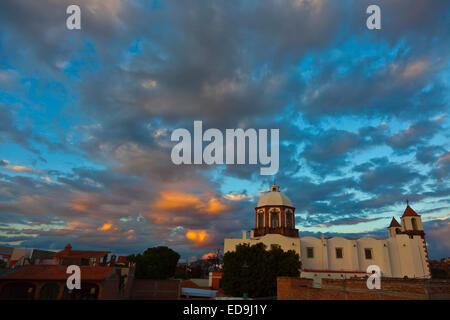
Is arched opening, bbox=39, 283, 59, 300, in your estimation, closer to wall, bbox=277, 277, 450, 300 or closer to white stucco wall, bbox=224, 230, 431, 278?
white stucco wall, bbox=224, 230, 431, 278

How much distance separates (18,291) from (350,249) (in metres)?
47.7

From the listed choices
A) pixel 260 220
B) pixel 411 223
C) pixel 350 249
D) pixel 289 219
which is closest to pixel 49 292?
pixel 260 220

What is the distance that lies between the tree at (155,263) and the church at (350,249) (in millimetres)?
17987

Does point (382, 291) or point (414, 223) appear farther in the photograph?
point (414, 223)

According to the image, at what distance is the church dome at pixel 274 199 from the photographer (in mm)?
52713

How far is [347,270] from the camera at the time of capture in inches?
1838

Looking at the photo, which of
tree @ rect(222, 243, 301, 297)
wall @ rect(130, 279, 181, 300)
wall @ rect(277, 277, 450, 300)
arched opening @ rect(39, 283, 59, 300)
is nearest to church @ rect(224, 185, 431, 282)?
tree @ rect(222, 243, 301, 297)

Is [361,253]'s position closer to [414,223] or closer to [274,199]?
[414,223]

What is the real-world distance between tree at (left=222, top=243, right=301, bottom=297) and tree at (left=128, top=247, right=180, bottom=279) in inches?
904

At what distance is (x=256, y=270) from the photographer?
38.6 metres

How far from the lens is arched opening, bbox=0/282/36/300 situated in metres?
31.0

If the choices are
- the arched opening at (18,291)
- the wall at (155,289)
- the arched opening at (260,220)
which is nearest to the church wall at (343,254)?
the arched opening at (260,220)
